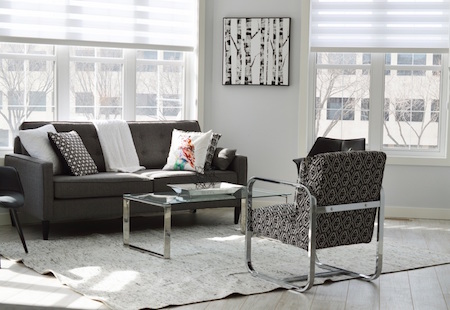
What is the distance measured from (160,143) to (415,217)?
2601 mm

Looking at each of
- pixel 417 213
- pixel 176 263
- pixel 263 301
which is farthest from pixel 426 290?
pixel 417 213

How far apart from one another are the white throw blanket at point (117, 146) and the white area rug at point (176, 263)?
72 centimetres

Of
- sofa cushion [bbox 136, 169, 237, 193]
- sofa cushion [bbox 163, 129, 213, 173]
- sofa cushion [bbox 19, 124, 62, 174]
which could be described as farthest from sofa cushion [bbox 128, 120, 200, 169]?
sofa cushion [bbox 19, 124, 62, 174]

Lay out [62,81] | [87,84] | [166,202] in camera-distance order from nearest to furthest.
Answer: [166,202], [62,81], [87,84]

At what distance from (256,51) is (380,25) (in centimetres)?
124

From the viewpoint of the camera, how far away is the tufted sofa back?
6539 mm

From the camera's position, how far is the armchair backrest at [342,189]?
428 cm

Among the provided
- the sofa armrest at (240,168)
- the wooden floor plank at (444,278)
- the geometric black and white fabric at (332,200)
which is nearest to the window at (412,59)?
the sofa armrest at (240,168)

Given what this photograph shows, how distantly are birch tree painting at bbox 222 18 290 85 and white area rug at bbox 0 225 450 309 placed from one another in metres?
1.77

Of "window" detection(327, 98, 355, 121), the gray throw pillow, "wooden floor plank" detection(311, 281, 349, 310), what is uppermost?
"window" detection(327, 98, 355, 121)

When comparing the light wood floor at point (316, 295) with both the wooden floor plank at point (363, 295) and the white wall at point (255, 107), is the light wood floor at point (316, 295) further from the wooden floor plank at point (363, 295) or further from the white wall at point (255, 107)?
the white wall at point (255, 107)

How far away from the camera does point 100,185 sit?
5926 mm

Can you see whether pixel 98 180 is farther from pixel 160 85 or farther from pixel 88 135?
pixel 160 85

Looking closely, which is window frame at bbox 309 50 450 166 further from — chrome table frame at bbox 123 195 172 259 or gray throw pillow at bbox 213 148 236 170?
chrome table frame at bbox 123 195 172 259
